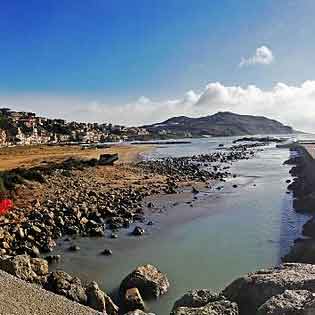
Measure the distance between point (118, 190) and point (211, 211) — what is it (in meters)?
9.18

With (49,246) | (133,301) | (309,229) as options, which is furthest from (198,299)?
(309,229)

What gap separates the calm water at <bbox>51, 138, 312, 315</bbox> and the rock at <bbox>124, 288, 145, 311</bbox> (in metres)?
0.49

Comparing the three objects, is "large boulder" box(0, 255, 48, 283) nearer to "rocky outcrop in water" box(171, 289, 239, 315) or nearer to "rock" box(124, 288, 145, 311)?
"rock" box(124, 288, 145, 311)

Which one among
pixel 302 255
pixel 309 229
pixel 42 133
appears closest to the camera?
pixel 302 255

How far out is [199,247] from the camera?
722 inches

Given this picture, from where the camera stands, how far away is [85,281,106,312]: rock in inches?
438

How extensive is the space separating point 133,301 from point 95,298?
1.16m

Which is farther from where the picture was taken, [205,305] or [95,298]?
[95,298]

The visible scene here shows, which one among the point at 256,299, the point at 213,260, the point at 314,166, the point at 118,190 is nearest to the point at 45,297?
the point at 256,299

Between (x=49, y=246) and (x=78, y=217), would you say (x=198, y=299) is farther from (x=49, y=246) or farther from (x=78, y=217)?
(x=78, y=217)

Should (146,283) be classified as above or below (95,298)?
below

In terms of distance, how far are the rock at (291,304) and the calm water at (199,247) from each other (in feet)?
13.4

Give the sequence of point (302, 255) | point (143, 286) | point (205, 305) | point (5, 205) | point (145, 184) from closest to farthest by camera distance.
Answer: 1. point (205, 305)
2. point (143, 286)
3. point (302, 255)
4. point (5, 205)
5. point (145, 184)

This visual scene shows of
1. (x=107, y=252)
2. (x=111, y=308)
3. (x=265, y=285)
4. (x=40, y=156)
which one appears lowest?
(x=107, y=252)
